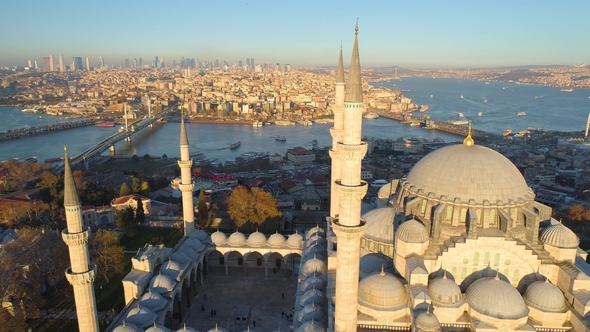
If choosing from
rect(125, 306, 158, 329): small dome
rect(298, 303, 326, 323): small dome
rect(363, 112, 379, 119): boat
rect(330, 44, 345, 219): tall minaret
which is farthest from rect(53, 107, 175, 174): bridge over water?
rect(363, 112, 379, 119): boat

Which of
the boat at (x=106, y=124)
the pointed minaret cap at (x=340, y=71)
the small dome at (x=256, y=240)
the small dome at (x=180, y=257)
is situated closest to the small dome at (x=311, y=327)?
the small dome at (x=180, y=257)

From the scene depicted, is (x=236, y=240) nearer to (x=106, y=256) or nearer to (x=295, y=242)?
(x=295, y=242)

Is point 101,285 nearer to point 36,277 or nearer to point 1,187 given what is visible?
point 36,277

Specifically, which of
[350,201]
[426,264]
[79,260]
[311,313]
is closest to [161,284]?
[79,260]

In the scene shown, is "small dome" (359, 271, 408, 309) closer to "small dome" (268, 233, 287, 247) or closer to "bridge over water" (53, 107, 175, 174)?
"small dome" (268, 233, 287, 247)

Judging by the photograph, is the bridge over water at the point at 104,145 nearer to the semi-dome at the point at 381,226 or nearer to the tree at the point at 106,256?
the tree at the point at 106,256

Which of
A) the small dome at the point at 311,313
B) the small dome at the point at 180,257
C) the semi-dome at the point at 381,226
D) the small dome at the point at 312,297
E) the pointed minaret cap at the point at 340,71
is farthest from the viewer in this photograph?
the small dome at the point at 180,257

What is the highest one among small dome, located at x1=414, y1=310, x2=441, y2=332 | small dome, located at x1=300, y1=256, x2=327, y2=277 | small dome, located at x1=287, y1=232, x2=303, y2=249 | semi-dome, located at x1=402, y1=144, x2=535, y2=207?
semi-dome, located at x1=402, y1=144, x2=535, y2=207
